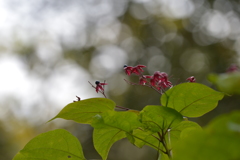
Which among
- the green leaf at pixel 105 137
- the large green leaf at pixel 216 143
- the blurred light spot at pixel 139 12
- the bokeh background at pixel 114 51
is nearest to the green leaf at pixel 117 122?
the green leaf at pixel 105 137

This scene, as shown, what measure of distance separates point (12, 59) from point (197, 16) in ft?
13.8

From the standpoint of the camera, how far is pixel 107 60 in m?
6.25

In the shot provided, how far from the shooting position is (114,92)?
553 centimetres

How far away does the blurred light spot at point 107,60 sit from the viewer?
595 cm

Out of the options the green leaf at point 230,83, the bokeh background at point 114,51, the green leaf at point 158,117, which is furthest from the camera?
the bokeh background at point 114,51

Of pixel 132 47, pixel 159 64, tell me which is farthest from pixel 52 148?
pixel 132 47

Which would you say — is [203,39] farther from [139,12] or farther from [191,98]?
[191,98]

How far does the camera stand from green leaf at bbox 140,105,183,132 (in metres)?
0.41

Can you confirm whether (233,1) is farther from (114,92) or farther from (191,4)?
(114,92)

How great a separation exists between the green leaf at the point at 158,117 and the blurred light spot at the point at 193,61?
207 inches

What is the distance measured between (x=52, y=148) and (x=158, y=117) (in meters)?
0.20

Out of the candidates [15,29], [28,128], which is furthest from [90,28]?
[28,128]

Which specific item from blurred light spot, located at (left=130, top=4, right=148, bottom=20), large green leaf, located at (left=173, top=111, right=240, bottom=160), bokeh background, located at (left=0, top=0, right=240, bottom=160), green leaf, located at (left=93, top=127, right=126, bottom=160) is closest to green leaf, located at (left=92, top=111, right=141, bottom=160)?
green leaf, located at (left=93, top=127, right=126, bottom=160)

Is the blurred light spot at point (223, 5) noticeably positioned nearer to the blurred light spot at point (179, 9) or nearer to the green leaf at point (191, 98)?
the blurred light spot at point (179, 9)
